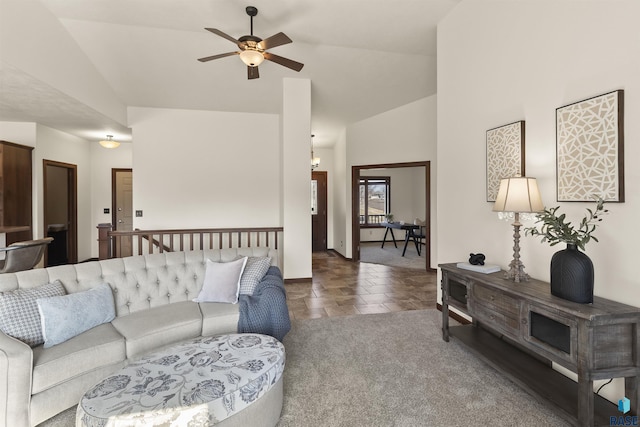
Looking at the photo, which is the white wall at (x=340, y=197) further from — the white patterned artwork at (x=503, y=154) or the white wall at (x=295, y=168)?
the white patterned artwork at (x=503, y=154)

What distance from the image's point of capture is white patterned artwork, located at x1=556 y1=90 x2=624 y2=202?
183cm

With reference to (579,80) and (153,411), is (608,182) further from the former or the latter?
(153,411)

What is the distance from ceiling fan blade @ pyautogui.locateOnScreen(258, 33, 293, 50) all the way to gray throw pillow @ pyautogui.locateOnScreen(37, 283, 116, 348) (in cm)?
265

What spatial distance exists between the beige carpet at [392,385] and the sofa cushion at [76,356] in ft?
0.98

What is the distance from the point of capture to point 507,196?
89.3 inches

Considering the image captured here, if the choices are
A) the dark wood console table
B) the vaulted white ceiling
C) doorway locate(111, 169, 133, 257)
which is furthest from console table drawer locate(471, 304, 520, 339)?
doorway locate(111, 169, 133, 257)

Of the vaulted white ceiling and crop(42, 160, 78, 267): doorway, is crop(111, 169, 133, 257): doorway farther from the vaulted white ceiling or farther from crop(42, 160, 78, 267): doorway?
the vaulted white ceiling

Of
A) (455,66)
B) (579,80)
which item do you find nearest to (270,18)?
(455,66)

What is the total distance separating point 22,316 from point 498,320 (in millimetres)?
3209

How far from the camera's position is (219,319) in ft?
8.25

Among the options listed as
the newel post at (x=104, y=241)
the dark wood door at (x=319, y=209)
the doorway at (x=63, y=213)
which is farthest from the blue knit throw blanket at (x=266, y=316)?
the doorway at (x=63, y=213)

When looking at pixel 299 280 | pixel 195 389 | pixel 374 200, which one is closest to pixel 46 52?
pixel 195 389

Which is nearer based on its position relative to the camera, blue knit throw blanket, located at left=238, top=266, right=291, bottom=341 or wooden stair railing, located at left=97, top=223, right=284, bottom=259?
blue knit throw blanket, located at left=238, top=266, right=291, bottom=341

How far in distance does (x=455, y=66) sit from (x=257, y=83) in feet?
10.1
